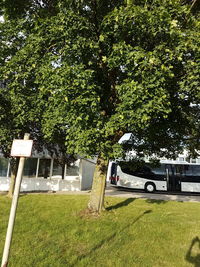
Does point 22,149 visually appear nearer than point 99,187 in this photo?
Yes

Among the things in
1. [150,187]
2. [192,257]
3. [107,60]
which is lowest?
[192,257]

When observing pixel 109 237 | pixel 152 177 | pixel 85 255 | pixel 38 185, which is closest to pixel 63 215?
pixel 109 237

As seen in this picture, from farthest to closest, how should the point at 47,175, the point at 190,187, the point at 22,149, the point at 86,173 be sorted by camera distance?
the point at 190,187, the point at 86,173, the point at 47,175, the point at 22,149

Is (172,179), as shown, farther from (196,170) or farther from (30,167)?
(30,167)

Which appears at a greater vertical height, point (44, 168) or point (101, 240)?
point (44, 168)

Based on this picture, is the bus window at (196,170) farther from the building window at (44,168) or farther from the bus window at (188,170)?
the building window at (44,168)

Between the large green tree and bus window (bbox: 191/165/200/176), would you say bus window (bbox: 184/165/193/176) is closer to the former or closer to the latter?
bus window (bbox: 191/165/200/176)

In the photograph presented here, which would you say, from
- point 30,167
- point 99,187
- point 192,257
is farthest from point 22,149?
point 30,167

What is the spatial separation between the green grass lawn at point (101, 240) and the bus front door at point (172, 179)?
35.3 feet

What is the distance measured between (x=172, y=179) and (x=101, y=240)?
48.4ft

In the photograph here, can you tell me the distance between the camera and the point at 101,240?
5.17m

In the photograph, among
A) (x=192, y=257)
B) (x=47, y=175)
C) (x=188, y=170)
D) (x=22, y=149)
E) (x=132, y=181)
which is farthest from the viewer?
(x=132, y=181)

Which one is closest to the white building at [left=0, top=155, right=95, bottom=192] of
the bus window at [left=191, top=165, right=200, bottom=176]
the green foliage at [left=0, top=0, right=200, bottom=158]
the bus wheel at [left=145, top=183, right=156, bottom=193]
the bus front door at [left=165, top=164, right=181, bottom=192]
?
the bus wheel at [left=145, top=183, right=156, bottom=193]

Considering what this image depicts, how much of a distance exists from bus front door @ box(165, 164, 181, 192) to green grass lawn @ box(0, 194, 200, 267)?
10.8m
